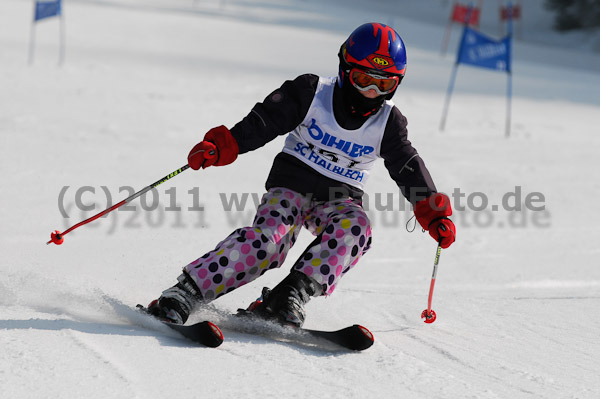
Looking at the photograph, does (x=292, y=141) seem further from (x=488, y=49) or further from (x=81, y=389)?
(x=488, y=49)

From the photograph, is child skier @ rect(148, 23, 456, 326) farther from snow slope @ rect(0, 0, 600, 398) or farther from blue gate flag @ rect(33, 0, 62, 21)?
blue gate flag @ rect(33, 0, 62, 21)

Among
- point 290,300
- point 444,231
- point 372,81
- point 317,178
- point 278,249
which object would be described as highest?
point 372,81

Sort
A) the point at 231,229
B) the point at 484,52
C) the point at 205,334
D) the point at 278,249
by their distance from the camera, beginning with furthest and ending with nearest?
the point at 484,52 → the point at 231,229 → the point at 278,249 → the point at 205,334

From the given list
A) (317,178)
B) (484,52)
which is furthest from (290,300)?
(484,52)

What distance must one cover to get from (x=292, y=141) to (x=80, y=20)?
15.8 meters

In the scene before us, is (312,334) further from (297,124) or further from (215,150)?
(297,124)

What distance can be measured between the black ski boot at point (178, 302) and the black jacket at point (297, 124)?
2.12 feet

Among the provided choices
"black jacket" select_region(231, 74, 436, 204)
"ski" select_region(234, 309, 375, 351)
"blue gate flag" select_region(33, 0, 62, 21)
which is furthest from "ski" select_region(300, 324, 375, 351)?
"blue gate flag" select_region(33, 0, 62, 21)

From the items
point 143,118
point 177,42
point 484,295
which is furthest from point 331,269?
point 177,42

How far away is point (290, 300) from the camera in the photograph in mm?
2891

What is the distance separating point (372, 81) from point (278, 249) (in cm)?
81

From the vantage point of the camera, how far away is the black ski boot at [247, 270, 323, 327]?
2.88m

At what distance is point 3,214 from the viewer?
4.78 meters

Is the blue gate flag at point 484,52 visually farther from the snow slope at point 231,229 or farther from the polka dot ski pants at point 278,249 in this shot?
the polka dot ski pants at point 278,249
